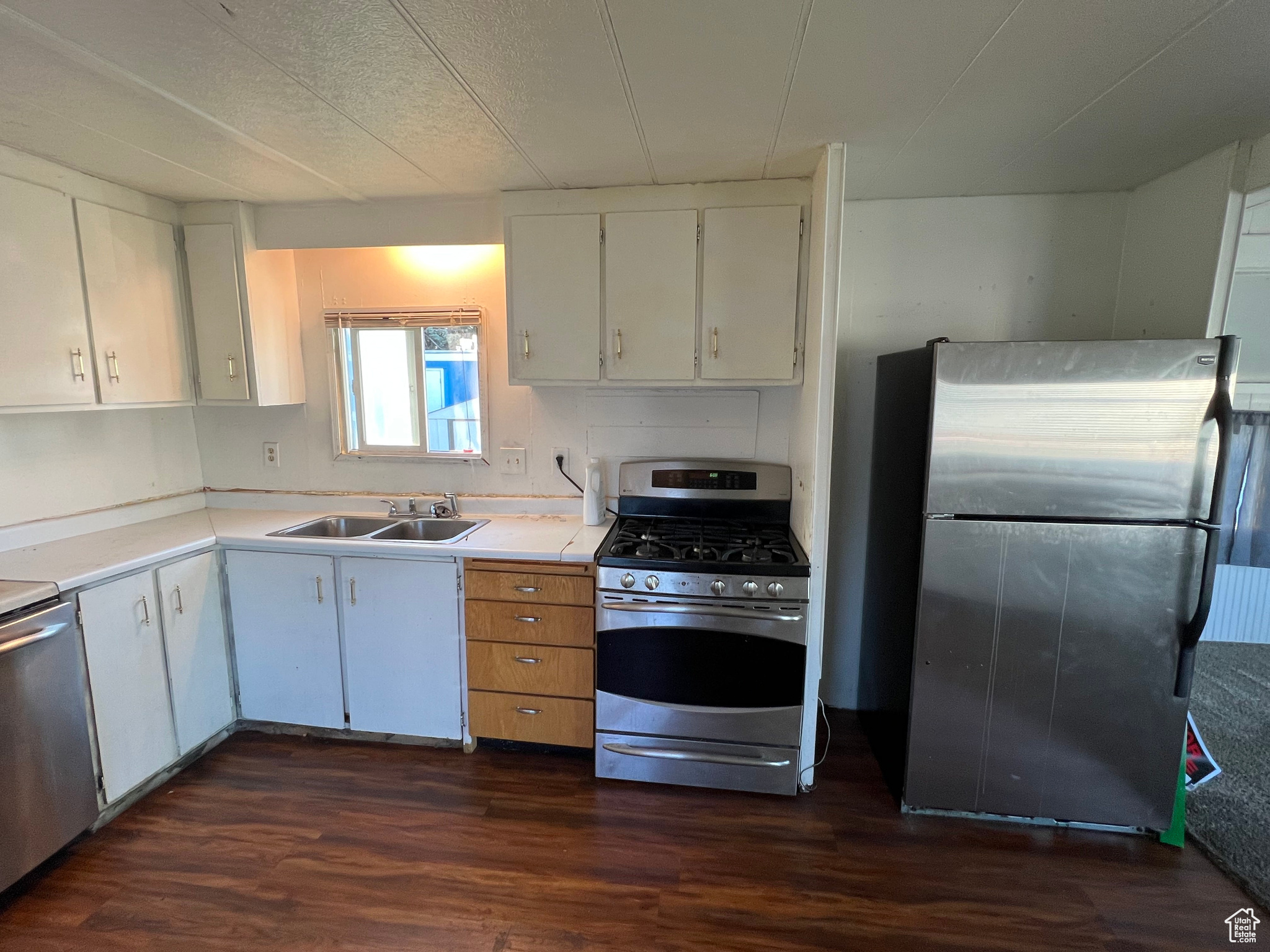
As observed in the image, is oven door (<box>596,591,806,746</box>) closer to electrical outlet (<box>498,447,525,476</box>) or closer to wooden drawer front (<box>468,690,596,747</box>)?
wooden drawer front (<box>468,690,596,747</box>)

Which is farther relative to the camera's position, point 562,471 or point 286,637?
point 562,471

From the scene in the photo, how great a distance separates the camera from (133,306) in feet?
7.73

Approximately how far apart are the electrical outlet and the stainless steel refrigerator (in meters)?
1.74

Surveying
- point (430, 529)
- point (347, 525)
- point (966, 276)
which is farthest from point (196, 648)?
point (966, 276)

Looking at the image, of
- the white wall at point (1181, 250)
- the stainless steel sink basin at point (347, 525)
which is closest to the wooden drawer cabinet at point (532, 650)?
the stainless steel sink basin at point (347, 525)

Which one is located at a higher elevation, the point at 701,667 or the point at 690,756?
the point at 701,667

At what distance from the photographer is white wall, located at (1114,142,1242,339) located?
1.90 meters

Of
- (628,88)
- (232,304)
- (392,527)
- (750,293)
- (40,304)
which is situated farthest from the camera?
(392,527)

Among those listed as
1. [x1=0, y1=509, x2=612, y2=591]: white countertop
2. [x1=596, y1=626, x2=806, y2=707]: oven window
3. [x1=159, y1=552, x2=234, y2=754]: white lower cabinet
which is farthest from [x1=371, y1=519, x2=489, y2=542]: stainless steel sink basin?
[x1=596, y1=626, x2=806, y2=707]: oven window

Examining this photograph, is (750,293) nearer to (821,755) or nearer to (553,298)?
(553,298)

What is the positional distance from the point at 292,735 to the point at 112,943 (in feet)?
3.14

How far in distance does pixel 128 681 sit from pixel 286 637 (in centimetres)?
51

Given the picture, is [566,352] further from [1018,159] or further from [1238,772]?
[1238,772]

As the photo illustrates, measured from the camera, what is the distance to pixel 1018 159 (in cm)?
203
